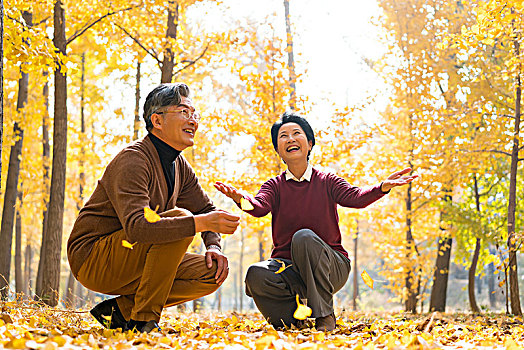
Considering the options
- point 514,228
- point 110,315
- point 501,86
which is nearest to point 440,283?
point 514,228

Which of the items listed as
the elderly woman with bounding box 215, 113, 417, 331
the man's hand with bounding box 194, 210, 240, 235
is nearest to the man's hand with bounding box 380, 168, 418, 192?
the elderly woman with bounding box 215, 113, 417, 331

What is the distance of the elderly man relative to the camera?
9.50 feet

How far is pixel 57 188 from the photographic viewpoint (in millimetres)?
6324

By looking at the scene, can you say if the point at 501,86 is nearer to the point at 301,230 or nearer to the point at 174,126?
the point at 301,230

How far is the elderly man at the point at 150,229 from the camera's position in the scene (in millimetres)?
2896

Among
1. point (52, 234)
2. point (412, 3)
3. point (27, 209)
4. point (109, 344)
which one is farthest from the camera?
point (27, 209)

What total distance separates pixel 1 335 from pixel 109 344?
0.51m

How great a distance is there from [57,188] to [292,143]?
3.67m

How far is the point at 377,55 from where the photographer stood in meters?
9.91

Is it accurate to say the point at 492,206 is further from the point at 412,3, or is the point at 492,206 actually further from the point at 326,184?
the point at 326,184

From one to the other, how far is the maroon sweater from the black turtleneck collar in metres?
0.61

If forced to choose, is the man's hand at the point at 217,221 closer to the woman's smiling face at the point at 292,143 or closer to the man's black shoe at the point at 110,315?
the man's black shoe at the point at 110,315

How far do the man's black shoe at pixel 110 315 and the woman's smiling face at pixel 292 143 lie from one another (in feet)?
5.48

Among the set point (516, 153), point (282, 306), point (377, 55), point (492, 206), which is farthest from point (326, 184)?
point (377, 55)
